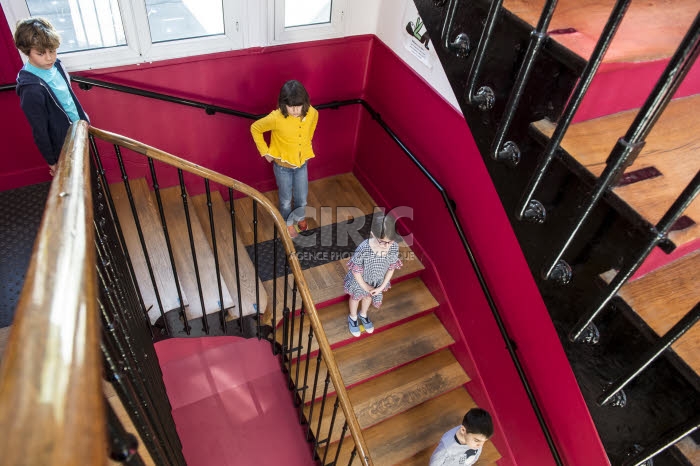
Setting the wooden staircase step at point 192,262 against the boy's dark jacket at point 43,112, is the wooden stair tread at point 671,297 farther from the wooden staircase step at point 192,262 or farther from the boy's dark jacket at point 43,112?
the boy's dark jacket at point 43,112

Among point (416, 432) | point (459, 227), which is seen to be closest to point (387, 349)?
point (416, 432)

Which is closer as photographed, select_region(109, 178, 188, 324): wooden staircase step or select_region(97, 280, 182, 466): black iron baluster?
select_region(97, 280, 182, 466): black iron baluster

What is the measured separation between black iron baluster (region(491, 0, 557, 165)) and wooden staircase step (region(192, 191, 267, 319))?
6.03 feet

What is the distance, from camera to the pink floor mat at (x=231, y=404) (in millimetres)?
3229

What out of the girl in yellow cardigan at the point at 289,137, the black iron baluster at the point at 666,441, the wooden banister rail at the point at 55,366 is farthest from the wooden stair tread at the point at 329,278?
the wooden banister rail at the point at 55,366

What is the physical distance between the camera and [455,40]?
4.48ft

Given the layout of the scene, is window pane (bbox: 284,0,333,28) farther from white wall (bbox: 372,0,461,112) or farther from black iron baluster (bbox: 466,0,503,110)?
black iron baluster (bbox: 466,0,503,110)

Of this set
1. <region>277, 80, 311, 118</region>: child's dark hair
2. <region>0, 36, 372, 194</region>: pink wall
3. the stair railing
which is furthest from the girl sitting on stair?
the stair railing

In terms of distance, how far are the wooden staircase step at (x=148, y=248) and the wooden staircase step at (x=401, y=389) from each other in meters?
1.32

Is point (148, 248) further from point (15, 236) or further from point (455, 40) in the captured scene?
point (455, 40)

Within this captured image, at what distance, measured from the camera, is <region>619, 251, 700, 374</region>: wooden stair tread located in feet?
3.53

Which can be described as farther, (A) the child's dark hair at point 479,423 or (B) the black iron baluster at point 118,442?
(A) the child's dark hair at point 479,423

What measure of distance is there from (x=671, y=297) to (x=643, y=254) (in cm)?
30

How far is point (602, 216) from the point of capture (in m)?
1.08
